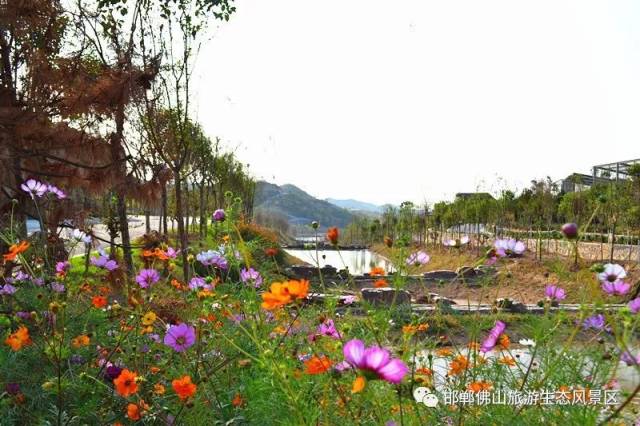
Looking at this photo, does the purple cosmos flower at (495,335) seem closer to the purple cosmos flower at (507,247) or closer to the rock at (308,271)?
the purple cosmos flower at (507,247)

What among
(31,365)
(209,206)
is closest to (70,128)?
(31,365)

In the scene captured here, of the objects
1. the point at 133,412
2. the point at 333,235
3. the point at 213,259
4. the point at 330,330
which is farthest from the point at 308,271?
the point at 333,235

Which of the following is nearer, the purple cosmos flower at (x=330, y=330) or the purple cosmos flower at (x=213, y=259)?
the purple cosmos flower at (x=330, y=330)

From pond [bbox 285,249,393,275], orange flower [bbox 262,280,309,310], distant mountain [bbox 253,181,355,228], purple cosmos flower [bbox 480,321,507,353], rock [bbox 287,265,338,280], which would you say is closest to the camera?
orange flower [bbox 262,280,309,310]

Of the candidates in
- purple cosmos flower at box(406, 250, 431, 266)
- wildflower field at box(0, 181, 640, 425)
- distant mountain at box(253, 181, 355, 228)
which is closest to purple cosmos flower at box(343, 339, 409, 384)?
wildflower field at box(0, 181, 640, 425)

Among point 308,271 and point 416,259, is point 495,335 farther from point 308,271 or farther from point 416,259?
point 308,271

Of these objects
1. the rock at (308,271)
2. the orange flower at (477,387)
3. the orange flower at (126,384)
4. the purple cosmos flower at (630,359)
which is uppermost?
the purple cosmos flower at (630,359)

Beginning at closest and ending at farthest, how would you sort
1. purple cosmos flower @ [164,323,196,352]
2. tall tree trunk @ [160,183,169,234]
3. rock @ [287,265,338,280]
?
purple cosmos flower @ [164,323,196,352] < tall tree trunk @ [160,183,169,234] < rock @ [287,265,338,280]

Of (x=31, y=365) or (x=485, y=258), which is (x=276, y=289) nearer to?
(x=485, y=258)

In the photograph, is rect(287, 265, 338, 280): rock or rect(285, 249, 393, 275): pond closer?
rect(285, 249, 393, 275): pond

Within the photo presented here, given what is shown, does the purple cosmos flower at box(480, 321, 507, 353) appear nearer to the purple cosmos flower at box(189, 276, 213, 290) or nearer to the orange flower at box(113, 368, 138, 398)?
the orange flower at box(113, 368, 138, 398)

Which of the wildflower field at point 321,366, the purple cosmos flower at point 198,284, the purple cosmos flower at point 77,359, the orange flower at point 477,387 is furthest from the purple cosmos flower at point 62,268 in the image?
the orange flower at point 477,387

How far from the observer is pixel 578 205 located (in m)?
19.8

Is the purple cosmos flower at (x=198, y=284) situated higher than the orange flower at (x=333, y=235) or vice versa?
the orange flower at (x=333, y=235)
